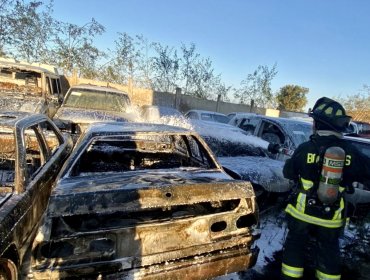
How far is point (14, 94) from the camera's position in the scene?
824 cm

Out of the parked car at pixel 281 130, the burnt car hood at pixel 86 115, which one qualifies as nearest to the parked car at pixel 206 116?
the parked car at pixel 281 130

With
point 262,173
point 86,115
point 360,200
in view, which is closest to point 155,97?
point 86,115

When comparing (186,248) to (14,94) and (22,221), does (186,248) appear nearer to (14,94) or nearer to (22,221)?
(22,221)

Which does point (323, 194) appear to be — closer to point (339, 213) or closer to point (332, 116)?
point (339, 213)

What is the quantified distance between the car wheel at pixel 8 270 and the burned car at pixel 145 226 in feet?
0.39

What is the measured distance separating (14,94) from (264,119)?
5.86 m

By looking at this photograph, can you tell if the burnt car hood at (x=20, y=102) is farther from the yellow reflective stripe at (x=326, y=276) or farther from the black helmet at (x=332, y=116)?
the yellow reflective stripe at (x=326, y=276)

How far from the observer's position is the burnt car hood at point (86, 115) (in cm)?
760

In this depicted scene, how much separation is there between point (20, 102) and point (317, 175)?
22.9 ft

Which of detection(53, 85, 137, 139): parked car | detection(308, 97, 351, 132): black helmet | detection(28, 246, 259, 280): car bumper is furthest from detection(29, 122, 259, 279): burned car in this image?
detection(53, 85, 137, 139): parked car

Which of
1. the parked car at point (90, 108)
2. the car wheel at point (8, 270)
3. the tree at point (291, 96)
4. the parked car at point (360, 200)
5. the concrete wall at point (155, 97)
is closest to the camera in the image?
the car wheel at point (8, 270)

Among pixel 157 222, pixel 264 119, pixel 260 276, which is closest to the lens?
pixel 157 222

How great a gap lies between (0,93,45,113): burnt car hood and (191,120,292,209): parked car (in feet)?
12.0

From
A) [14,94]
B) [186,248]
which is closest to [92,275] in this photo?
[186,248]
